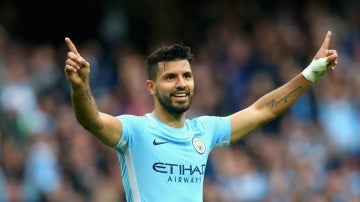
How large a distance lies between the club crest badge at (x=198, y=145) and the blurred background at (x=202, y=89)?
18.8 feet

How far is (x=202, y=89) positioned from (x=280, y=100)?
783 centimetres

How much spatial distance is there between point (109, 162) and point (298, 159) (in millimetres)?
2738

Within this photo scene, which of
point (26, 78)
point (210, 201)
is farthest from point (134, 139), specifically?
point (26, 78)

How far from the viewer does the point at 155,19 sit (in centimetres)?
2103

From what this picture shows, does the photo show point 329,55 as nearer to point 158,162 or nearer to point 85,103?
point 158,162

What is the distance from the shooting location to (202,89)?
16.7 metres

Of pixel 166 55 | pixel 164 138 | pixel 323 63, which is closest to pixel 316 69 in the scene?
pixel 323 63

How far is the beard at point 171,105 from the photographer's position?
26.9 ft

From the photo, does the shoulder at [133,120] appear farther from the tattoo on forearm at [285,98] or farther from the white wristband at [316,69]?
the white wristband at [316,69]

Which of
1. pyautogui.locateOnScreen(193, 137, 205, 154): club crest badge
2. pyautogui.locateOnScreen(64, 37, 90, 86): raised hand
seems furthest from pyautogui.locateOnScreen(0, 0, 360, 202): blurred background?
pyautogui.locateOnScreen(64, 37, 90, 86): raised hand

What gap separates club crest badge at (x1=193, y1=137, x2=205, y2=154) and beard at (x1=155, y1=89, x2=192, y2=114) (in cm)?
27

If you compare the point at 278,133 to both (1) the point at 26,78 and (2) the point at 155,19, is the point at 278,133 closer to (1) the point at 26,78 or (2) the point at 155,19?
(1) the point at 26,78

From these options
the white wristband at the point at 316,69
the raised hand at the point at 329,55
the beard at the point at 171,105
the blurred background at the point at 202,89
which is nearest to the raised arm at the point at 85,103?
the beard at the point at 171,105

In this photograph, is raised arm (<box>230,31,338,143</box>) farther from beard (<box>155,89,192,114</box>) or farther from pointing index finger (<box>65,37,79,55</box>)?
pointing index finger (<box>65,37,79,55</box>)
